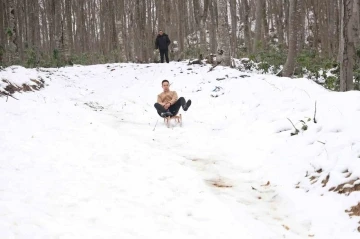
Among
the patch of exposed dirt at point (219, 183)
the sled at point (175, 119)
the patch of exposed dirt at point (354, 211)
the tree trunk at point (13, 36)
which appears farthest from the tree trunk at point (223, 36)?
the patch of exposed dirt at point (354, 211)

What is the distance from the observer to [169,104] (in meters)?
8.18

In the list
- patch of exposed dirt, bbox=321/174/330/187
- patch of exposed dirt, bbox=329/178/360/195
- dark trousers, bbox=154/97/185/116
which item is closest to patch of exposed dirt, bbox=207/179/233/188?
patch of exposed dirt, bbox=321/174/330/187

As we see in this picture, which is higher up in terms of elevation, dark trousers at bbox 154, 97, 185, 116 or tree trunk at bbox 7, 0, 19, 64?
tree trunk at bbox 7, 0, 19, 64

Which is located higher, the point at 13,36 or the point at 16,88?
the point at 13,36

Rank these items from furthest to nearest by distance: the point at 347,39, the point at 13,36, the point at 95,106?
1. the point at 13,36
2. the point at 95,106
3. the point at 347,39

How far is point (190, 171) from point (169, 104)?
143 inches

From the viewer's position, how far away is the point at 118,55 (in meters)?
23.5

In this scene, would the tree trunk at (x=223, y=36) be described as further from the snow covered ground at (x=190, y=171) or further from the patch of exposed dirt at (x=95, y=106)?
the patch of exposed dirt at (x=95, y=106)

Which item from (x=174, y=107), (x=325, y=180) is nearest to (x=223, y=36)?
(x=174, y=107)

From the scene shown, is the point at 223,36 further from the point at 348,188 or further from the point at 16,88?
the point at 348,188

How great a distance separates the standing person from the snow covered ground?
1.25ft

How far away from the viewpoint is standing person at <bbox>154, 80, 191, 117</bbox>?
7926 mm

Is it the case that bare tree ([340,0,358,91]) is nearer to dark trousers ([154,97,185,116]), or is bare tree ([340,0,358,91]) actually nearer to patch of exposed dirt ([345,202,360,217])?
dark trousers ([154,97,185,116])

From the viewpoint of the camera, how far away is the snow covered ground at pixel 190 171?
322cm
